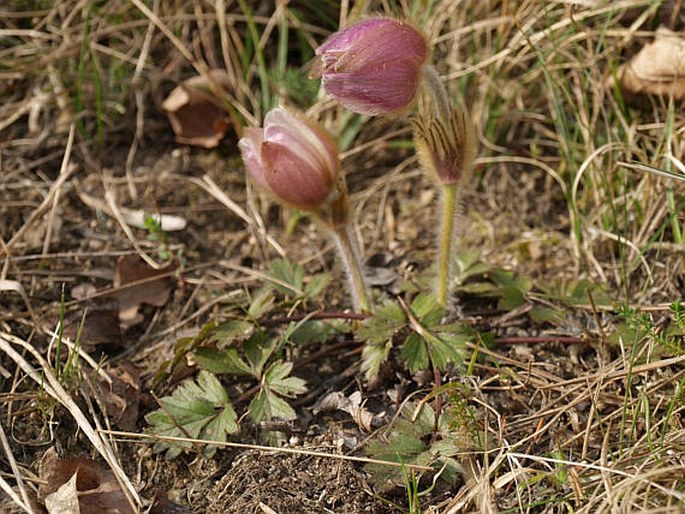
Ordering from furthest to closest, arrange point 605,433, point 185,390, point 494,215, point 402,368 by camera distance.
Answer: point 494,215
point 402,368
point 185,390
point 605,433

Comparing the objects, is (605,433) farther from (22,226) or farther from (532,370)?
(22,226)

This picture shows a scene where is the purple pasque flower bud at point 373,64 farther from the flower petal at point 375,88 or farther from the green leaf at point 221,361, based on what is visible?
the green leaf at point 221,361

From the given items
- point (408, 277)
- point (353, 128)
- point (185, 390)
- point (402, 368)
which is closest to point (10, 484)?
point (185, 390)

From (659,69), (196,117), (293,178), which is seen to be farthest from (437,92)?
(196,117)

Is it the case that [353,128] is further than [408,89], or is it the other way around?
[353,128]

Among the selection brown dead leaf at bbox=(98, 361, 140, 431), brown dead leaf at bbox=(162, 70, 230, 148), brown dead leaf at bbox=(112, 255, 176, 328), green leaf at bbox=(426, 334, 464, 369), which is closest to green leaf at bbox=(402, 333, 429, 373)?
green leaf at bbox=(426, 334, 464, 369)

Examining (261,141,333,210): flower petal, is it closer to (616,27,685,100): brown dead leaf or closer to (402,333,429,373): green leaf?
(402,333,429,373): green leaf

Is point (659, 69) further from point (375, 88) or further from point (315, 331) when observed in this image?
point (315, 331)
